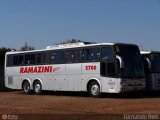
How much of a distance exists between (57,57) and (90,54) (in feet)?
10.7

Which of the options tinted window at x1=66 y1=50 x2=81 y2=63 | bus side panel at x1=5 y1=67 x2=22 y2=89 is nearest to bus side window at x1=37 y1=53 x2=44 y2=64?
bus side panel at x1=5 y1=67 x2=22 y2=89

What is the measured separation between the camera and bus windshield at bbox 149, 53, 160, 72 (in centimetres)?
2591

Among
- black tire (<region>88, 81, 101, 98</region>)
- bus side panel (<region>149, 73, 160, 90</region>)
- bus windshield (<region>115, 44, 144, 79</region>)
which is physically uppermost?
bus windshield (<region>115, 44, 144, 79</region>)

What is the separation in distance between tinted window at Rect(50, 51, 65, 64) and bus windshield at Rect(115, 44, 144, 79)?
4515mm

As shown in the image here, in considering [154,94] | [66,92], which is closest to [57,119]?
[154,94]

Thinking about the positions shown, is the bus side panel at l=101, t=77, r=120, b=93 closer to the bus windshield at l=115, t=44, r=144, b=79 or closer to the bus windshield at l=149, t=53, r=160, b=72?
the bus windshield at l=115, t=44, r=144, b=79

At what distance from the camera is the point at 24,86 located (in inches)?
1236

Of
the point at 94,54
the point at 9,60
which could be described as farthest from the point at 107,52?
the point at 9,60

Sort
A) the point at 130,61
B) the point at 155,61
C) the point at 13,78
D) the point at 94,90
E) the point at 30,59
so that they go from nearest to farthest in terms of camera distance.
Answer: the point at 130,61
the point at 94,90
the point at 155,61
the point at 30,59
the point at 13,78

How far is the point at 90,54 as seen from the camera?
1011 inches

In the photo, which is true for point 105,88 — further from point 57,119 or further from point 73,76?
point 57,119

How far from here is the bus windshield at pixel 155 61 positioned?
25.9 m

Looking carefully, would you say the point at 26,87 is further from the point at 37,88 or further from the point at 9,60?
the point at 9,60

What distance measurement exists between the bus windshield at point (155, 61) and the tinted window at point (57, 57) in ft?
17.4
